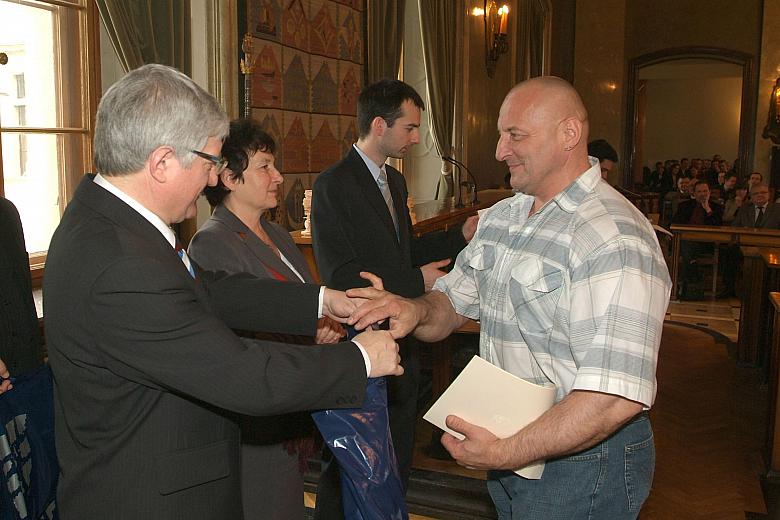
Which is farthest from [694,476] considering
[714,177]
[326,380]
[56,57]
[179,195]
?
[714,177]

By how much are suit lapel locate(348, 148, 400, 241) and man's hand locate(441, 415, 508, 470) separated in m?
1.71

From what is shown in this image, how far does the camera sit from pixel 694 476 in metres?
4.16

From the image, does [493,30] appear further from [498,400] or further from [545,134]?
[498,400]

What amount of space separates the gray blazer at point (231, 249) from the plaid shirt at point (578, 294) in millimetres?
799

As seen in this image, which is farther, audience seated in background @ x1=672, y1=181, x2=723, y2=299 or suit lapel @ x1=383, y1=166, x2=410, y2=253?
audience seated in background @ x1=672, y1=181, x2=723, y2=299

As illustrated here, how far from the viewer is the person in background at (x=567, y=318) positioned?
160cm

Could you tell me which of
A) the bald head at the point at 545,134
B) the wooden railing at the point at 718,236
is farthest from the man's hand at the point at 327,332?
the wooden railing at the point at 718,236

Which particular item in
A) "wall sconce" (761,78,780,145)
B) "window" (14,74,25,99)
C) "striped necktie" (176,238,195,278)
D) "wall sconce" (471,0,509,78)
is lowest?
"striped necktie" (176,238,195,278)

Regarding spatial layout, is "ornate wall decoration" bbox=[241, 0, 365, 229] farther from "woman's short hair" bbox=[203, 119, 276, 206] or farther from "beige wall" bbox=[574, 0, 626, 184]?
"beige wall" bbox=[574, 0, 626, 184]

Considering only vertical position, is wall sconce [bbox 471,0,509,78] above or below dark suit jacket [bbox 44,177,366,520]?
above

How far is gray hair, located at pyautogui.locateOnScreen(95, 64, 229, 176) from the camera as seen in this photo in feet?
4.98

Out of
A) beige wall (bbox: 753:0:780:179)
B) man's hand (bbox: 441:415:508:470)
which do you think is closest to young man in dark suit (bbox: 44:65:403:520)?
man's hand (bbox: 441:415:508:470)

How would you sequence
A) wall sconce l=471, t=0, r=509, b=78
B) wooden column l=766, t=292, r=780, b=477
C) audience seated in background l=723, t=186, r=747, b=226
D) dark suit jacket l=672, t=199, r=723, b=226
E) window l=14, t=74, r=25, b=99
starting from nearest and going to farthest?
window l=14, t=74, r=25, b=99 < wooden column l=766, t=292, r=780, b=477 < dark suit jacket l=672, t=199, r=723, b=226 < wall sconce l=471, t=0, r=509, b=78 < audience seated in background l=723, t=186, r=747, b=226

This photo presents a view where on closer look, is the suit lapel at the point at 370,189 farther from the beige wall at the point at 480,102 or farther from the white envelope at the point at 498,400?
the beige wall at the point at 480,102
